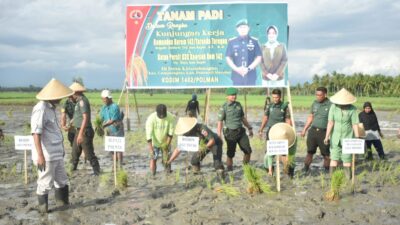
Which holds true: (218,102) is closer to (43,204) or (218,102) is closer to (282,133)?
(282,133)

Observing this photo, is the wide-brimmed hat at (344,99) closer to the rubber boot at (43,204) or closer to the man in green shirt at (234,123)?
the man in green shirt at (234,123)

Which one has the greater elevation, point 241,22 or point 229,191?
point 241,22

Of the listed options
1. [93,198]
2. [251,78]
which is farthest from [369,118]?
[93,198]

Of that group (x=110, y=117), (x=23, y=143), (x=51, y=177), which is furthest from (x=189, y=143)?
(x=23, y=143)

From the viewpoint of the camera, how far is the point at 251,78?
11906 mm

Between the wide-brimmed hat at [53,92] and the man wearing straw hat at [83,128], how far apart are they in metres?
1.82

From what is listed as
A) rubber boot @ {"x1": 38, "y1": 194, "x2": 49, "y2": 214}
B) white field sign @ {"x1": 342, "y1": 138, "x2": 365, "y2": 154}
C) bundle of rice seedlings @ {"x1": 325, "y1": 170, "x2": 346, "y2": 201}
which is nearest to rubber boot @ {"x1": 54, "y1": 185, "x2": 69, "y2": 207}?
rubber boot @ {"x1": 38, "y1": 194, "x2": 49, "y2": 214}

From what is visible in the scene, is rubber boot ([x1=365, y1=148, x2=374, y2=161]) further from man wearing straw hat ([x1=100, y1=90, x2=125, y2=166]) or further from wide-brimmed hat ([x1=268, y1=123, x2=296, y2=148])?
man wearing straw hat ([x1=100, y1=90, x2=125, y2=166])

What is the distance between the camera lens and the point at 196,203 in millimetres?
6719

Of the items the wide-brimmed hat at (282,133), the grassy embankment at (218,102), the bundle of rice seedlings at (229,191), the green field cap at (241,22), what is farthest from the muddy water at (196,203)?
the grassy embankment at (218,102)

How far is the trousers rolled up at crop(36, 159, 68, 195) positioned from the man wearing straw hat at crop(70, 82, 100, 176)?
1907mm

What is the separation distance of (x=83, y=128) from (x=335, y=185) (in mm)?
4742

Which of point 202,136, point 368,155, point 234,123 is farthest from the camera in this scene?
point 368,155

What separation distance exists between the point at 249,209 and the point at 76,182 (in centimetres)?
368
